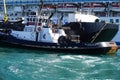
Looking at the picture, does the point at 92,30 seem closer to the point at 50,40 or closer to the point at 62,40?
the point at 62,40

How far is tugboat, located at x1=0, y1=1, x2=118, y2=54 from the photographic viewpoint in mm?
41438

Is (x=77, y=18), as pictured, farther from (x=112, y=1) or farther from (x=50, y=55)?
(x=112, y=1)

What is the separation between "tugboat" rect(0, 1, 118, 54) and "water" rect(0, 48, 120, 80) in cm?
190

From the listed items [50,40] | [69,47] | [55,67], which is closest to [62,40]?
[50,40]

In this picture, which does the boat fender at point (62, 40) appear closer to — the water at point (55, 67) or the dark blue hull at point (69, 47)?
the dark blue hull at point (69, 47)

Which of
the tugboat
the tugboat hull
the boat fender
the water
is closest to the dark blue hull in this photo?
the tugboat

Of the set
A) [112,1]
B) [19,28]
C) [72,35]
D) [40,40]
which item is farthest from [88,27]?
[112,1]

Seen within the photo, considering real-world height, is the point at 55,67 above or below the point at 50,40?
above

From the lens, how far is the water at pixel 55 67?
2636 centimetres

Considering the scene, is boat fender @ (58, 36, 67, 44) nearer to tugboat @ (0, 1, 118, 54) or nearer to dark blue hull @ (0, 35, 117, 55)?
tugboat @ (0, 1, 118, 54)

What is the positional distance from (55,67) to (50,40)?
13558mm

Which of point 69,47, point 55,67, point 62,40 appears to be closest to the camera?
point 55,67

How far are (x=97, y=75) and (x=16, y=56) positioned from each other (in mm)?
11722

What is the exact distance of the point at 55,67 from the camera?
30469mm
